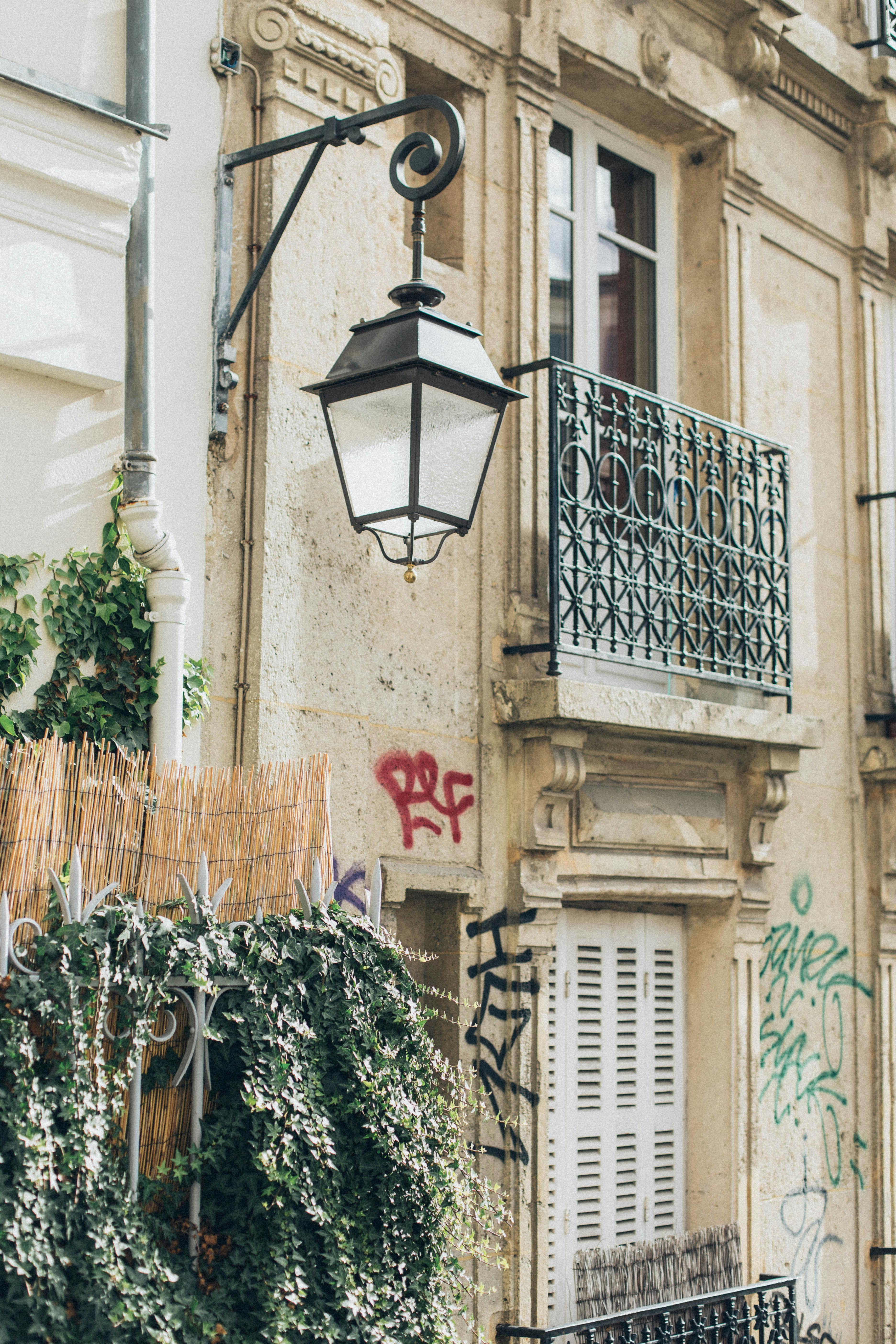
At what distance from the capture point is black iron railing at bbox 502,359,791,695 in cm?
639

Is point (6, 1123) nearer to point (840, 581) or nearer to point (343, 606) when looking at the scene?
point (343, 606)

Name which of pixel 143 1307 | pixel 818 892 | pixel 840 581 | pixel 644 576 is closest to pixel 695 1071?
pixel 818 892

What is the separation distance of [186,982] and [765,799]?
3859 mm

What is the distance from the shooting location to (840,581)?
841 centimetres

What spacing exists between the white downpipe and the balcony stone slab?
166 centimetres

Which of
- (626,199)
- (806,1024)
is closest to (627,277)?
(626,199)

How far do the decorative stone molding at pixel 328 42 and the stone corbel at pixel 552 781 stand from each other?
245 centimetres

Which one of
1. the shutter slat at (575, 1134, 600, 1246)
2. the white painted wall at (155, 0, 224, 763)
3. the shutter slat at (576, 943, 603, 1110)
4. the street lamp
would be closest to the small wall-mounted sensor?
the white painted wall at (155, 0, 224, 763)

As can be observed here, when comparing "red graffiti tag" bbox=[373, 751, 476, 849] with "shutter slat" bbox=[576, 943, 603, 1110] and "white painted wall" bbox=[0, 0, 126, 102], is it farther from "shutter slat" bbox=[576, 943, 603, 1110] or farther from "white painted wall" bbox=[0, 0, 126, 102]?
"white painted wall" bbox=[0, 0, 126, 102]

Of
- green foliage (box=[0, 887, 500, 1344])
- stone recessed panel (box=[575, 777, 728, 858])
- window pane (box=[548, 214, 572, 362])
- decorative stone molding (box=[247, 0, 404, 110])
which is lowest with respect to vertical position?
green foliage (box=[0, 887, 500, 1344])

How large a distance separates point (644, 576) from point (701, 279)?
1.70 metres

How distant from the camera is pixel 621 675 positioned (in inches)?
281

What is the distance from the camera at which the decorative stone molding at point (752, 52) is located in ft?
26.2

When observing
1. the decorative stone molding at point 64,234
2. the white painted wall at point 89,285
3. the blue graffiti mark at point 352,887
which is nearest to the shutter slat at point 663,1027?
the blue graffiti mark at point 352,887
